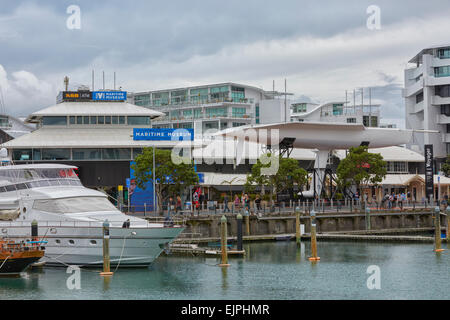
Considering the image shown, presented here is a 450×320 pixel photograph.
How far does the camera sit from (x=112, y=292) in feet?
121

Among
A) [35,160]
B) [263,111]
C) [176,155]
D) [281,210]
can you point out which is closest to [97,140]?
[35,160]

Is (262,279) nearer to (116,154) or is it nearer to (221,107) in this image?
(116,154)

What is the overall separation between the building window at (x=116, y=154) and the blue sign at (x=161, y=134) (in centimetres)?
200

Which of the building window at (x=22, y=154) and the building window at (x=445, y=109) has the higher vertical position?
the building window at (x=445, y=109)

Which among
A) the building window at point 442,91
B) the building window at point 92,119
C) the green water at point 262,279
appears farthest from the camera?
the building window at point 442,91

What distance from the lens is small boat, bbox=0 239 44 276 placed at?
131ft

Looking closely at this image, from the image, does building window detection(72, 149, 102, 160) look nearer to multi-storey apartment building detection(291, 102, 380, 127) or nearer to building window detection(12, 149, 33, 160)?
building window detection(12, 149, 33, 160)

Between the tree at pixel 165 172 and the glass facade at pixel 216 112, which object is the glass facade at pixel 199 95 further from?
the tree at pixel 165 172

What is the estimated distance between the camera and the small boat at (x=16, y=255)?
40.0 m

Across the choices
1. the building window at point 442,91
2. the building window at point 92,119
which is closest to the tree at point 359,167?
the building window at point 92,119

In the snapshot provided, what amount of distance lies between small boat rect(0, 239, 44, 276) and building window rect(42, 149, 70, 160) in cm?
3487

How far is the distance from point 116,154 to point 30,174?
28128mm
